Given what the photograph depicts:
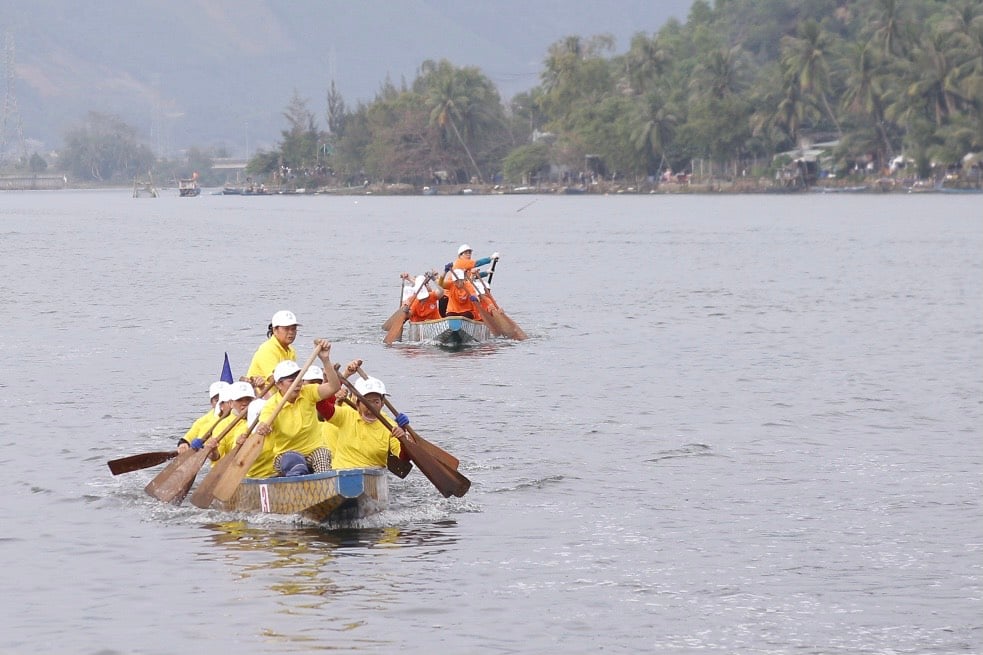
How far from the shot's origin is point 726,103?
13912 centimetres

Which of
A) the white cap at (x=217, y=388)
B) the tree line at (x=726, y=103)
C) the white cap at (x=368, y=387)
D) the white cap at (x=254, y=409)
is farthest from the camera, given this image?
the tree line at (x=726, y=103)

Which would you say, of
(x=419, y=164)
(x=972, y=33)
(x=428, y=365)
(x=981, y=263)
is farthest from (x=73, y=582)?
(x=419, y=164)

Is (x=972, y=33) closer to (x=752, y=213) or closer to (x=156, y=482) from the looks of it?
(x=752, y=213)

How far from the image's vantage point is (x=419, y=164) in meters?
188

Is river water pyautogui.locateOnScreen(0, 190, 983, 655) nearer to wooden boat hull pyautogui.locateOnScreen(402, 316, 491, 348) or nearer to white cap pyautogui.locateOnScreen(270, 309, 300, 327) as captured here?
wooden boat hull pyautogui.locateOnScreen(402, 316, 491, 348)

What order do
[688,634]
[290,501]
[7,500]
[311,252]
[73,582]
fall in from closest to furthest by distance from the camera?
[688,634]
[73,582]
[290,501]
[7,500]
[311,252]

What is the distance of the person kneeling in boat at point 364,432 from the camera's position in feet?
56.1

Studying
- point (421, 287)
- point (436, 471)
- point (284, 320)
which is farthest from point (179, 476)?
point (421, 287)

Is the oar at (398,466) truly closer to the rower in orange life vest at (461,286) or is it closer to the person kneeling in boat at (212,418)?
the person kneeling in boat at (212,418)

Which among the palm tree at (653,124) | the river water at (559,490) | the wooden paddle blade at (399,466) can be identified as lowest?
the river water at (559,490)

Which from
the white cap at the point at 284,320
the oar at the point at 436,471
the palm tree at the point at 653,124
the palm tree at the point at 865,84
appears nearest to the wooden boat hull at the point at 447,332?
the oar at the point at 436,471

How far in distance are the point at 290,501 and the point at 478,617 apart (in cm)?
308

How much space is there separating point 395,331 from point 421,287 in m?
1.57

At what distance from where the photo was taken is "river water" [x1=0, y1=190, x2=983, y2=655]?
1415 centimetres
